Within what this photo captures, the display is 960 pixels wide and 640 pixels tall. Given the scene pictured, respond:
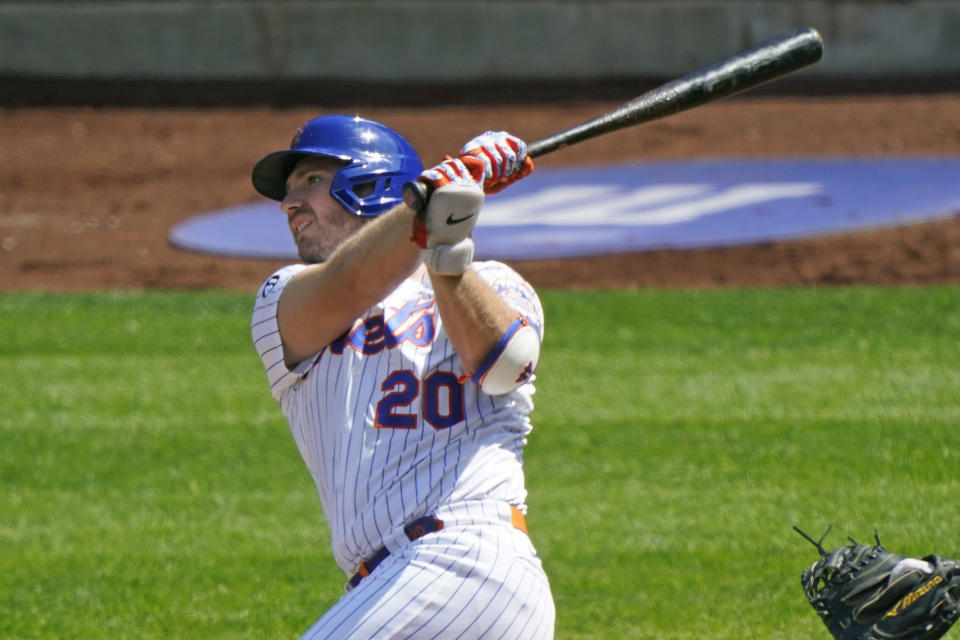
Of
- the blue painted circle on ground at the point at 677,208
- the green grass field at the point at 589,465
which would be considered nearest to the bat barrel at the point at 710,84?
the green grass field at the point at 589,465

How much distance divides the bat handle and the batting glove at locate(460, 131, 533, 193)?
14 cm

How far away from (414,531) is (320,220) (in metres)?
0.77

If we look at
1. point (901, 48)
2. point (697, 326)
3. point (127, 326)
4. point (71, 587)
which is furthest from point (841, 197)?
point (71, 587)

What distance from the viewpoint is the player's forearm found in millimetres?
2889

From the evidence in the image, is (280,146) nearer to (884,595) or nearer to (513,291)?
(513,291)

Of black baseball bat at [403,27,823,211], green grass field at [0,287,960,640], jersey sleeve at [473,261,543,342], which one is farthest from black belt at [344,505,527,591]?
green grass field at [0,287,960,640]

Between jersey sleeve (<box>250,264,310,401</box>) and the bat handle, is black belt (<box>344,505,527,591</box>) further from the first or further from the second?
the bat handle

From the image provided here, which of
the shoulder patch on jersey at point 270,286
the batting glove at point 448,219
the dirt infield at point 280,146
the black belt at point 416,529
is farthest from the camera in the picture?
the dirt infield at point 280,146

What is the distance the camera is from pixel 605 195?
44.2 ft

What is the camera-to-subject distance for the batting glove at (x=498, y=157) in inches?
112

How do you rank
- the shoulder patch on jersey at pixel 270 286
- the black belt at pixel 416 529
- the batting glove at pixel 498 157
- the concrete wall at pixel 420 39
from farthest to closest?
the concrete wall at pixel 420 39
the shoulder patch on jersey at pixel 270 286
the black belt at pixel 416 529
the batting glove at pixel 498 157

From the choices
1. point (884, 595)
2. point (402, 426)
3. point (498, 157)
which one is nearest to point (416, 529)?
point (402, 426)

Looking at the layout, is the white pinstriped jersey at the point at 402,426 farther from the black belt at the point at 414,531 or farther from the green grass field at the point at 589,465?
the green grass field at the point at 589,465

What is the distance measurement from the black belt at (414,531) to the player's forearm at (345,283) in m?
0.46
